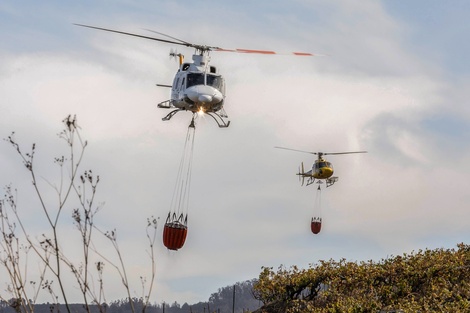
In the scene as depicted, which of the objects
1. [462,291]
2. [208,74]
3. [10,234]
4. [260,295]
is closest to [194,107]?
[208,74]

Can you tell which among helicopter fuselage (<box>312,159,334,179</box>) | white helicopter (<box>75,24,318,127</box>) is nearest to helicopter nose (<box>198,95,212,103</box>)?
white helicopter (<box>75,24,318,127</box>)

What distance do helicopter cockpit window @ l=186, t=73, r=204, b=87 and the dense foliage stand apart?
8.19 m

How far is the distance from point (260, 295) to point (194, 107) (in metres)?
8.12

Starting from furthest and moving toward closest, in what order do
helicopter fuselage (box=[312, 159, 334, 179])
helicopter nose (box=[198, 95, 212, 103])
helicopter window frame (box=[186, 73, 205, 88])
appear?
1. helicopter fuselage (box=[312, 159, 334, 179])
2. helicopter window frame (box=[186, 73, 205, 88])
3. helicopter nose (box=[198, 95, 212, 103])

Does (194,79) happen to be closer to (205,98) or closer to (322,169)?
(205,98)

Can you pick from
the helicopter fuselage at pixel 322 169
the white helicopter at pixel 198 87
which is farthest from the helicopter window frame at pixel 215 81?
the helicopter fuselage at pixel 322 169

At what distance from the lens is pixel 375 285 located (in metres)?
28.2

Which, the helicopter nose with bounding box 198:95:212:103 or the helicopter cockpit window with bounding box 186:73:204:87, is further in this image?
the helicopter cockpit window with bounding box 186:73:204:87

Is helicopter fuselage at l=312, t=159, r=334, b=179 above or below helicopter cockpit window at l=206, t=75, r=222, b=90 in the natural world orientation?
above

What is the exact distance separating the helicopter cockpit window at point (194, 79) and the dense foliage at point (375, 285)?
819 centimetres

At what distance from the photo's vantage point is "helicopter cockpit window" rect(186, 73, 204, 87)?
2964cm

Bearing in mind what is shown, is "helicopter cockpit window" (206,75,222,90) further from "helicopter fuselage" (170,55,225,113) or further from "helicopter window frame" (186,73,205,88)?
"helicopter window frame" (186,73,205,88)

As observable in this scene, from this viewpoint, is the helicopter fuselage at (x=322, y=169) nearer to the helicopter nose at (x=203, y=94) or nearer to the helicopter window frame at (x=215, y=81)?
the helicopter window frame at (x=215, y=81)

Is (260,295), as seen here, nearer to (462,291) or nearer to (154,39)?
(462,291)
